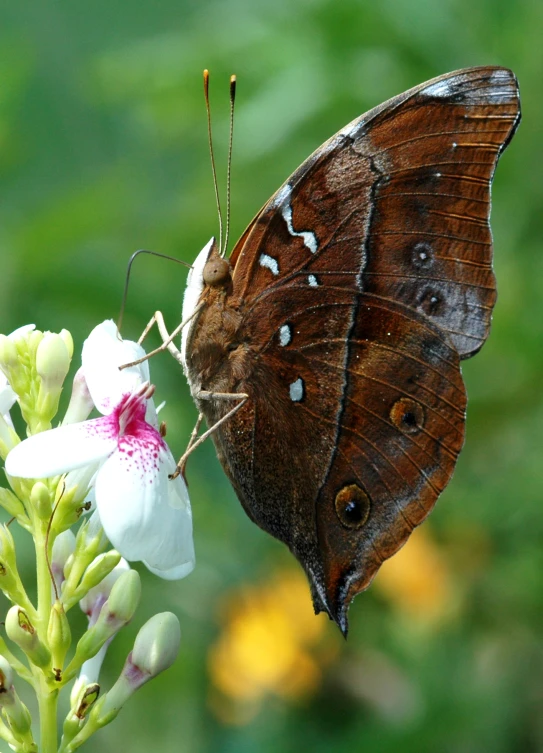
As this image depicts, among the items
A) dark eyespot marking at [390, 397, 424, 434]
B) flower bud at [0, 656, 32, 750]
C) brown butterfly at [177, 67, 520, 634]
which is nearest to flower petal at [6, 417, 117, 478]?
flower bud at [0, 656, 32, 750]

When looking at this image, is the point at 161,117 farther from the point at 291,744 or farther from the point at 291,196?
the point at 291,744

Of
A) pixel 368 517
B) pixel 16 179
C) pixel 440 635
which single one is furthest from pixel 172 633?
pixel 16 179

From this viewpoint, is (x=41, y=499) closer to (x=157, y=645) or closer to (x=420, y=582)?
(x=157, y=645)

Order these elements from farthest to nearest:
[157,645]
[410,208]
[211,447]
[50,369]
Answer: [211,447]
[410,208]
[157,645]
[50,369]

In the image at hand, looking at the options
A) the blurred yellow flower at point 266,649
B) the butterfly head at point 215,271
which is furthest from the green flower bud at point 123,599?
the blurred yellow flower at point 266,649

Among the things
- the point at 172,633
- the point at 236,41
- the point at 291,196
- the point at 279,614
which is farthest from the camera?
the point at 279,614

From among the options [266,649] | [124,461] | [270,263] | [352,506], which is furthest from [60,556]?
[266,649]
